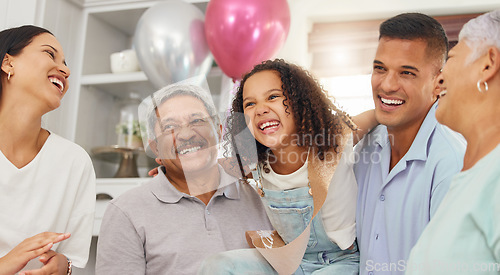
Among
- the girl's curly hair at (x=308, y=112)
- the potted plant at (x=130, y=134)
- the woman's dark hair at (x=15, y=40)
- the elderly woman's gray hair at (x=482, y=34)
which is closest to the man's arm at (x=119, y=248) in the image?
the girl's curly hair at (x=308, y=112)

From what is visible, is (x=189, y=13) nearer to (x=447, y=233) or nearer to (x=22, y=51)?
(x=22, y=51)

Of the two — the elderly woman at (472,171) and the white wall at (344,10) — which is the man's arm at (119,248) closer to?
the elderly woman at (472,171)

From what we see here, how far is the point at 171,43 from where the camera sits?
85.9 inches

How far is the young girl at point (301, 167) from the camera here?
1284 mm

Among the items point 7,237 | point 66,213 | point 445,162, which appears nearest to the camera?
point 445,162

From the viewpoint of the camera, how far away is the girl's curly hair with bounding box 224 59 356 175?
138 centimetres

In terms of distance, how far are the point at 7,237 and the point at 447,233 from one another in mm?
1134

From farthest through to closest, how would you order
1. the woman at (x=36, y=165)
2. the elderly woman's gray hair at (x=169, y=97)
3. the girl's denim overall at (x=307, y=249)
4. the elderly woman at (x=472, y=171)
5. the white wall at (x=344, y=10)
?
the white wall at (x=344, y=10) → the elderly woman's gray hair at (x=169, y=97) → the woman at (x=36, y=165) → the girl's denim overall at (x=307, y=249) → the elderly woman at (x=472, y=171)

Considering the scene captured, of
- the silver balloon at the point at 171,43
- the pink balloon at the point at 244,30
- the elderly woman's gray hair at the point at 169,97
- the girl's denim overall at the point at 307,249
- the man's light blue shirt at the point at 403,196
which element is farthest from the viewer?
the silver balloon at the point at 171,43

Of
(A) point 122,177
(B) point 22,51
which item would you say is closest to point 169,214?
(B) point 22,51

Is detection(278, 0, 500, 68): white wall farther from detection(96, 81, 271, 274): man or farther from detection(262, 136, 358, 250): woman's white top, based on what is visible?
detection(262, 136, 358, 250): woman's white top

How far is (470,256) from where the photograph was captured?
0.71m

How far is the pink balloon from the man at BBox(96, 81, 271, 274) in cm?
58

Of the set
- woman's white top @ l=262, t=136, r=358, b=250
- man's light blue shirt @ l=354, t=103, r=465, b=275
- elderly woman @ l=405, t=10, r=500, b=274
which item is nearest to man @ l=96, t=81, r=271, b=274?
woman's white top @ l=262, t=136, r=358, b=250
